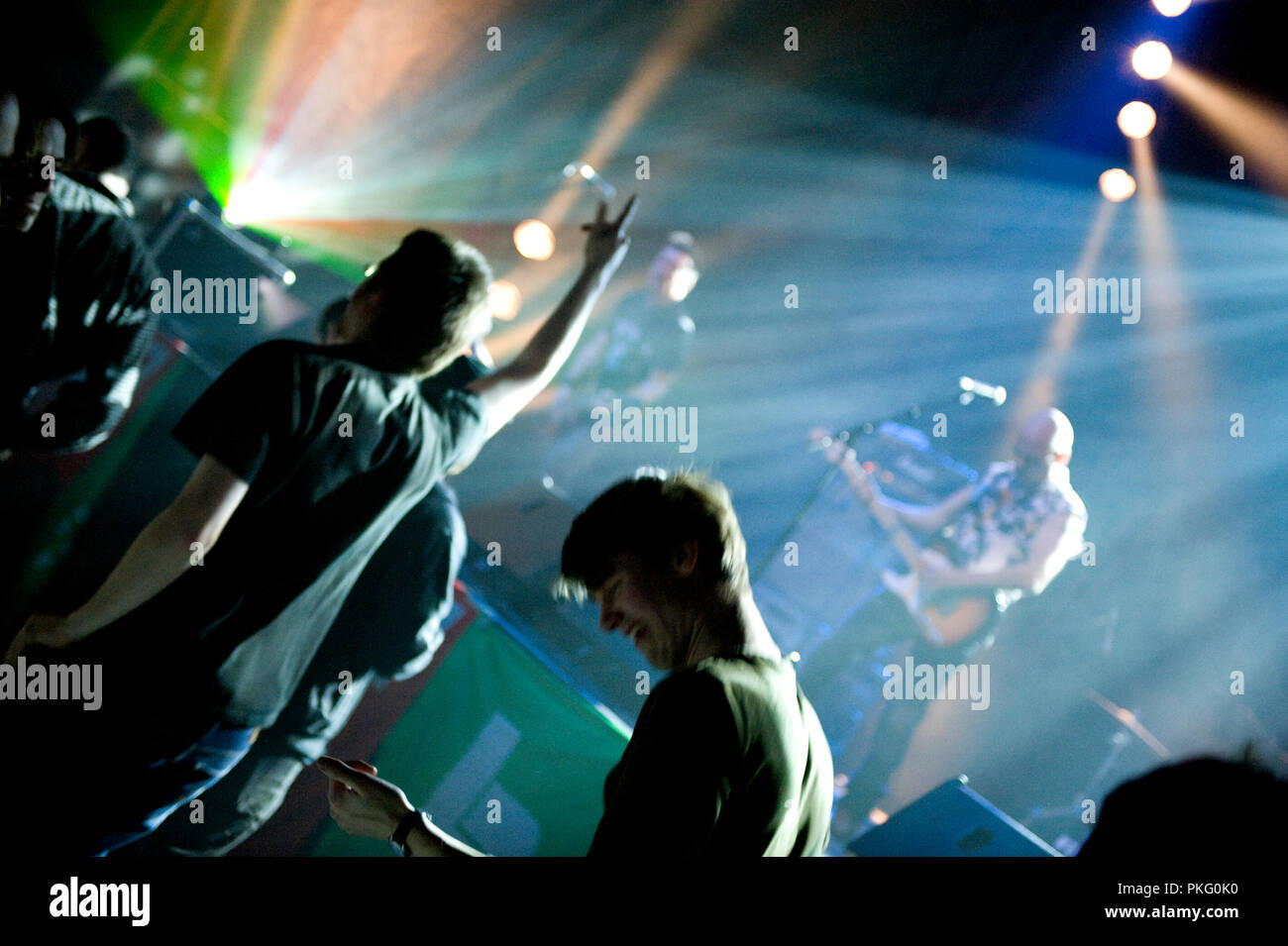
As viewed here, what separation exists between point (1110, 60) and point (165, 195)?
3782 mm

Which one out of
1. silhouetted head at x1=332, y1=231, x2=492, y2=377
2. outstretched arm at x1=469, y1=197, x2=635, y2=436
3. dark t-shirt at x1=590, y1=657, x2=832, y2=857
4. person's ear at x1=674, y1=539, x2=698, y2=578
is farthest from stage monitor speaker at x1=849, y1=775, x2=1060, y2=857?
silhouetted head at x1=332, y1=231, x2=492, y2=377

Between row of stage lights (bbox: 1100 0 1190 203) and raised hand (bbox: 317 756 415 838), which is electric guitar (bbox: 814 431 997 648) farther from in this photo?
raised hand (bbox: 317 756 415 838)

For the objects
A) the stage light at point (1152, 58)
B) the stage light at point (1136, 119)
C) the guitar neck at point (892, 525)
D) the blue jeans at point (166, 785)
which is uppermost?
the stage light at point (1152, 58)

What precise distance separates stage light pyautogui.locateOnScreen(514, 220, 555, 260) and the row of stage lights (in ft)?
8.35

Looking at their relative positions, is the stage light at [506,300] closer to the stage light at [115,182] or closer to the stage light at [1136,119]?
the stage light at [115,182]

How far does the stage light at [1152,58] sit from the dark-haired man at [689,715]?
3.32m

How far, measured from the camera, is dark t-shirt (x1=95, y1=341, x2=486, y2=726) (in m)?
1.85

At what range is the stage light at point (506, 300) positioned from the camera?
387 centimetres

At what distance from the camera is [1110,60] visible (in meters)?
3.58

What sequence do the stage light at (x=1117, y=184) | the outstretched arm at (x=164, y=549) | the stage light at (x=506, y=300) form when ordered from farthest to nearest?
the stage light at (x=506, y=300) → the stage light at (x=1117, y=184) → the outstretched arm at (x=164, y=549)

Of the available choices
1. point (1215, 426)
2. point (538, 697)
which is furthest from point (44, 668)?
point (1215, 426)

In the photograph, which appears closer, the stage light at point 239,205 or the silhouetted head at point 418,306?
the silhouetted head at point 418,306

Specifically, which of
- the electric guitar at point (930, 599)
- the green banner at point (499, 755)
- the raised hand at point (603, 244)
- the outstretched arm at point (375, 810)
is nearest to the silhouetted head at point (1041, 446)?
the electric guitar at point (930, 599)
